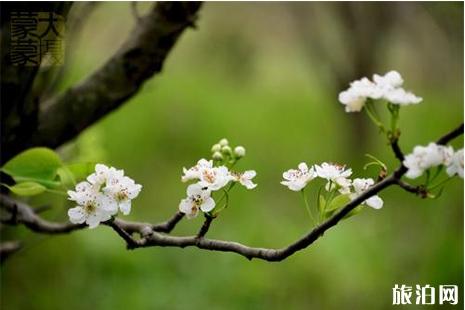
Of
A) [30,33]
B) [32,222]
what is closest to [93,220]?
[32,222]

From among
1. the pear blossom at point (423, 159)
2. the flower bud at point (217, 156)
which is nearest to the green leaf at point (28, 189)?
the flower bud at point (217, 156)

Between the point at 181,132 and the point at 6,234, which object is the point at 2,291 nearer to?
the point at 6,234

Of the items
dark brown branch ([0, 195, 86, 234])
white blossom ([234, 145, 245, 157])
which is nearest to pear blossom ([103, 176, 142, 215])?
white blossom ([234, 145, 245, 157])

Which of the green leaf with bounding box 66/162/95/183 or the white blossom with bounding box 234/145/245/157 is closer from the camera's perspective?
the white blossom with bounding box 234/145/245/157

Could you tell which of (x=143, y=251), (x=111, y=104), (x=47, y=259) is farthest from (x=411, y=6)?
(x=111, y=104)

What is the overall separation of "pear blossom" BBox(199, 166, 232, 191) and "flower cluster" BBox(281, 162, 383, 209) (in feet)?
0.20

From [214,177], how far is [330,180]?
12 cm

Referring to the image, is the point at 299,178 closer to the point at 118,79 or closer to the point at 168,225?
the point at 168,225

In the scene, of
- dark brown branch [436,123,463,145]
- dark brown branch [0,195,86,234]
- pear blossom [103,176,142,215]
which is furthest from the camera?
dark brown branch [0,195,86,234]

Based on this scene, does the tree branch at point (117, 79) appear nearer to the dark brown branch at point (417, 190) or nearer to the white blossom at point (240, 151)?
the white blossom at point (240, 151)

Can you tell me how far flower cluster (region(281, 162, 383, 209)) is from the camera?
2.15ft

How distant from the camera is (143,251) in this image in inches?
101

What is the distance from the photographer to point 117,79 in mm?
1113

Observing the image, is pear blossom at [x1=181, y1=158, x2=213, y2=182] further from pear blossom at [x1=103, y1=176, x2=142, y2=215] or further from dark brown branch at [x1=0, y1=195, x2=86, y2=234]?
dark brown branch at [x1=0, y1=195, x2=86, y2=234]
